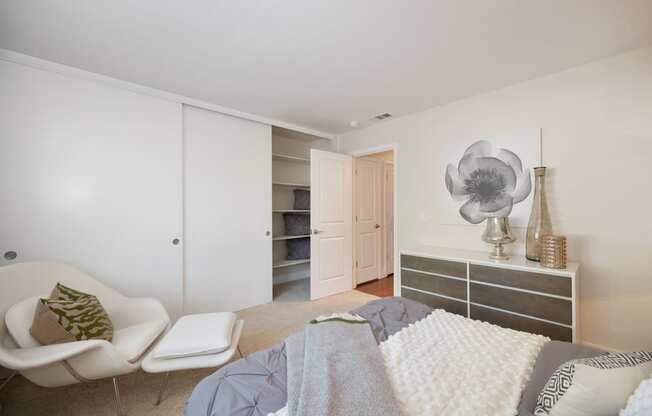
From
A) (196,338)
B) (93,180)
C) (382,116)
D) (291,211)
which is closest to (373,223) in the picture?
(291,211)

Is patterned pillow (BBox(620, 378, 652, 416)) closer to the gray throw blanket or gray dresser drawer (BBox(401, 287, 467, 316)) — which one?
the gray throw blanket

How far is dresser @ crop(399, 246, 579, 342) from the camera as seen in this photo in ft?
5.87

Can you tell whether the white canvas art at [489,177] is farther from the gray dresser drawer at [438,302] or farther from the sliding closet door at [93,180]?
the sliding closet door at [93,180]

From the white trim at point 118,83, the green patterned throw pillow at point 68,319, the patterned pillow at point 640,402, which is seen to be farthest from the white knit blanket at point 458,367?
the white trim at point 118,83

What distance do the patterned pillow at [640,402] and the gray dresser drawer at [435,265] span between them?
162cm

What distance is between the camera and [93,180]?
2.11m

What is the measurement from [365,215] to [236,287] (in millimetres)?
2144

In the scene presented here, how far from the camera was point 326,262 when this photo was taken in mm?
3441

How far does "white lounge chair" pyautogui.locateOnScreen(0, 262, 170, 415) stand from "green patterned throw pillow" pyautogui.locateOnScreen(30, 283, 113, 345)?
6 centimetres

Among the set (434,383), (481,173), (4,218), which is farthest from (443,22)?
(4,218)

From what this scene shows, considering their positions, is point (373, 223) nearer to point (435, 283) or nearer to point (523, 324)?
point (435, 283)

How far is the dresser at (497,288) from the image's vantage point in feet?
5.87

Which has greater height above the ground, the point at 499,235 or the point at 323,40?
the point at 323,40

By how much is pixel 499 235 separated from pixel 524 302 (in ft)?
1.79
